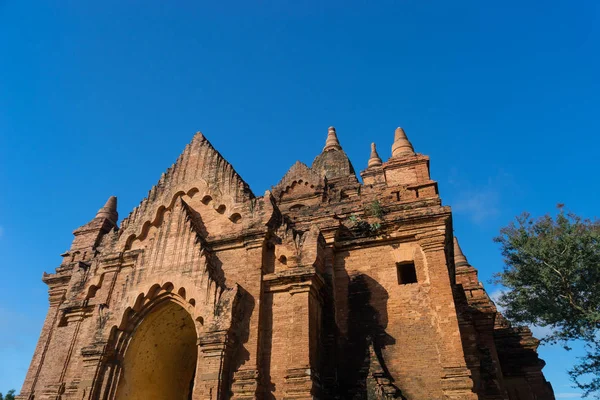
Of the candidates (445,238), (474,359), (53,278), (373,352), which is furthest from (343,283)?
(53,278)

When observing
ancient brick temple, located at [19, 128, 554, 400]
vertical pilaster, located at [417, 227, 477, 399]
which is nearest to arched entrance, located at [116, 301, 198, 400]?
ancient brick temple, located at [19, 128, 554, 400]

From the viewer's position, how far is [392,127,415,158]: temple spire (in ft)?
52.1

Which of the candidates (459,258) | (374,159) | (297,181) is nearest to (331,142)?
(374,159)

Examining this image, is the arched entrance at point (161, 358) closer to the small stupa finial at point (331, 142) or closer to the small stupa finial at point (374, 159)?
the small stupa finial at point (331, 142)

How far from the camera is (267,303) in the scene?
11.5 meters

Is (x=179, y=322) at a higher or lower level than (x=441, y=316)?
higher

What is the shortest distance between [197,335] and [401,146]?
9.86m

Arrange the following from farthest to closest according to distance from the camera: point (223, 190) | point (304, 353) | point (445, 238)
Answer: point (223, 190) < point (445, 238) < point (304, 353)

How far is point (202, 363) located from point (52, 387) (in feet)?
22.0

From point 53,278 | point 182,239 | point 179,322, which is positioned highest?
point 53,278

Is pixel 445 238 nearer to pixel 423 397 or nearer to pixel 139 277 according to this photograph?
pixel 423 397

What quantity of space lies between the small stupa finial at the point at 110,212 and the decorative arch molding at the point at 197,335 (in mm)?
9445

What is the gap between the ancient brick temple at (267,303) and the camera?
1055 centimetres

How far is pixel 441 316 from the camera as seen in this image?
1103 centimetres
